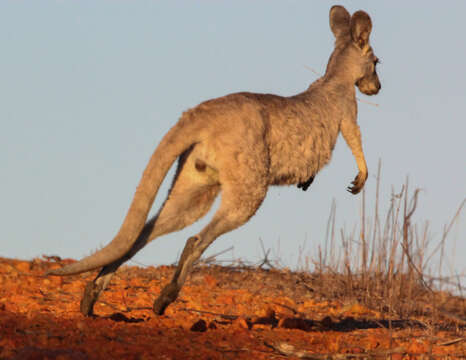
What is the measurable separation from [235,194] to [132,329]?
1.44 metres

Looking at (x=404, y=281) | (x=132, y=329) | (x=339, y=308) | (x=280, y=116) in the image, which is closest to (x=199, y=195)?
(x=280, y=116)

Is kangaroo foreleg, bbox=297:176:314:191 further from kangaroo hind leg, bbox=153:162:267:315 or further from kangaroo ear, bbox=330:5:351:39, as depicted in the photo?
kangaroo ear, bbox=330:5:351:39

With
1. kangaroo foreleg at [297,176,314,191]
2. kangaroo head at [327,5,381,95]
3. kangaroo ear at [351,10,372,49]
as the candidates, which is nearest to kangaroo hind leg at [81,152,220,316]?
kangaroo foreleg at [297,176,314,191]

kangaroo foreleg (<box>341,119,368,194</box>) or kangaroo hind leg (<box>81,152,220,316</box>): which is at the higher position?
kangaroo foreleg (<box>341,119,368,194</box>)

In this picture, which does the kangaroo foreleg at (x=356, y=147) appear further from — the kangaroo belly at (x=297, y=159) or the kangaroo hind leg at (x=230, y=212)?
the kangaroo hind leg at (x=230, y=212)

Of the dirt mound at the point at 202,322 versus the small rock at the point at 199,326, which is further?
the small rock at the point at 199,326

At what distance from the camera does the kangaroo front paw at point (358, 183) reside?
759 centimetres

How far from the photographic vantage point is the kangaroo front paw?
759cm

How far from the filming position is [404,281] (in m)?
7.73

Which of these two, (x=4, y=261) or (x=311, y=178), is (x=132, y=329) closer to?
(x=311, y=178)

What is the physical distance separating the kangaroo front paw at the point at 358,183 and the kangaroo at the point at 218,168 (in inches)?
33.1

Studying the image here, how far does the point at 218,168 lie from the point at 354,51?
11.2ft

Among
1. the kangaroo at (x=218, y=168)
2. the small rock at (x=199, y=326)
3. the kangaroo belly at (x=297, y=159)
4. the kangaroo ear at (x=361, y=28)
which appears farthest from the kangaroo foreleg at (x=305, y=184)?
the small rock at (x=199, y=326)

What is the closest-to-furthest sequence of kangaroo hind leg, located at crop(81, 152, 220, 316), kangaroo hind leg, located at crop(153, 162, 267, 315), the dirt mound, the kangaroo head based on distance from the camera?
the dirt mound → kangaroo hind leg, located at crop(153, 162, 267, 315) → kangaroo hind leg, located at crop(81, 152, 220, 316) → the kangaroo head
